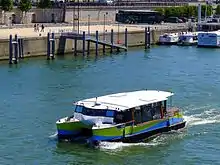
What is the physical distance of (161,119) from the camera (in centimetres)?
2914

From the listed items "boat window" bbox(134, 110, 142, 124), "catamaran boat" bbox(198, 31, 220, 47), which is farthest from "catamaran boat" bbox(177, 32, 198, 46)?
"boat window" bbox(134, 110, 142, 124)

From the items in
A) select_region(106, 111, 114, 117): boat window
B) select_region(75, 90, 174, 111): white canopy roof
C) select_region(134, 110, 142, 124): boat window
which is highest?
select_region(75, 90, 174, 111): white canopy roof

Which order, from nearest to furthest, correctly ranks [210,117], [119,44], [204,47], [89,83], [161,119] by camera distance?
[161,119]
[210,117]
[89,83]
[119,44]
[204,47]

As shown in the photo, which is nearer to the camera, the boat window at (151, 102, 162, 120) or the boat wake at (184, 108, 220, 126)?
the boat window at (151, 102, 162, 120)

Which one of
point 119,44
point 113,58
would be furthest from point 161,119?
point 119,44

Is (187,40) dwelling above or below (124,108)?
below

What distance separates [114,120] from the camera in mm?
27109

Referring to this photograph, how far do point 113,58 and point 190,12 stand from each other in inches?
1906

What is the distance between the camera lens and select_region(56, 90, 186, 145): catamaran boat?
26.9m

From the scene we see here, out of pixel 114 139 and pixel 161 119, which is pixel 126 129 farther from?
pixel 161 119

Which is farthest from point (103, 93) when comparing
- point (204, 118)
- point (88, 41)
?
point (88, 41)

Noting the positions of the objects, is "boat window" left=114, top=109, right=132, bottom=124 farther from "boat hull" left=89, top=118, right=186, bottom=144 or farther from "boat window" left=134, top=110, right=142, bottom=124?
"boat window" left=134, top=110, right=142, bottom=124

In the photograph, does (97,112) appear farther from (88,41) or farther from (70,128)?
(88,41)

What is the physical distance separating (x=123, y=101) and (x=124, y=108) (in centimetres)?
94
